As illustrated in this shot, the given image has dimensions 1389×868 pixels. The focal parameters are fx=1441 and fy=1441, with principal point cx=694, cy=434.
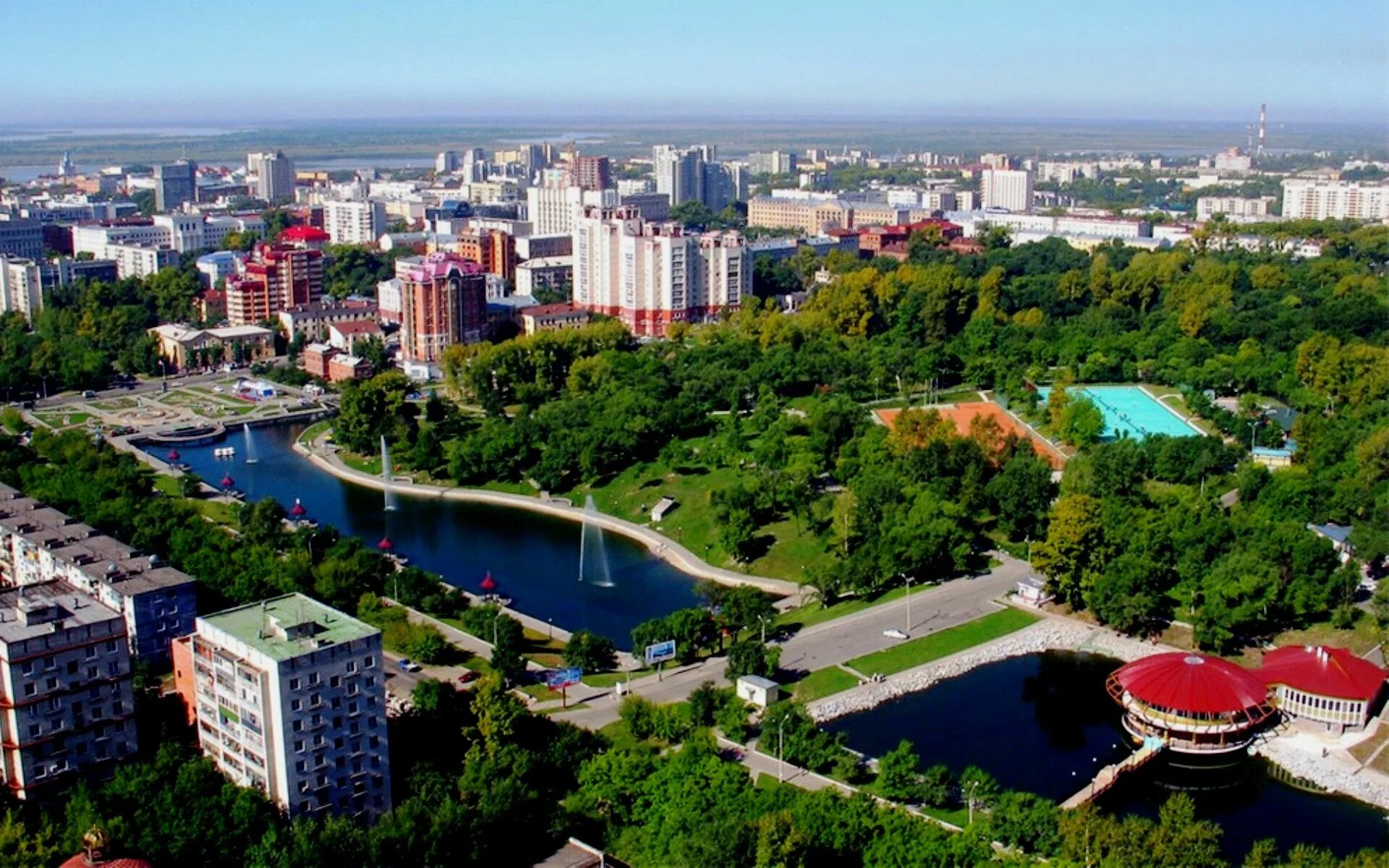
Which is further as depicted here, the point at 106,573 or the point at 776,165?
the point at 776,165

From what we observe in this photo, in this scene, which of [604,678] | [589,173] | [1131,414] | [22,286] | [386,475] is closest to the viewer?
[604,678]

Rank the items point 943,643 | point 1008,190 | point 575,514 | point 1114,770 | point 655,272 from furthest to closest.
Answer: point 1008,190 < point 655,272 < point 575,514 < point 943,643 < point 1114,770

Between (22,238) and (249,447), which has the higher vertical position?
(22,238)

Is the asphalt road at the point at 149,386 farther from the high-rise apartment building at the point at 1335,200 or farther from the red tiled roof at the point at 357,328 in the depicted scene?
the high-rise apartment building at the point at 1335,200

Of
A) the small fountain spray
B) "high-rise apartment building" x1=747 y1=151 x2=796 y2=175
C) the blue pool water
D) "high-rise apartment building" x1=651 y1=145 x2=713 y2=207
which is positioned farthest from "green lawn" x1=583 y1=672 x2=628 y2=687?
"high-rise apartment building" x1=747 y1=151 x2=796 y2=175

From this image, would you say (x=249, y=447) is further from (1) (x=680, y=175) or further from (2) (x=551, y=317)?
(1) (x=680, y=175)

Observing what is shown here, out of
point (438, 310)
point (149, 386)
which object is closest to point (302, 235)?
point (149, 386)

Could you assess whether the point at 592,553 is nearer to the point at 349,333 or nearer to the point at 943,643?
the point at 943,643

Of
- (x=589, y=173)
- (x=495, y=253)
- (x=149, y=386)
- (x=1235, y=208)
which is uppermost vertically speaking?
(x=589, y=173)

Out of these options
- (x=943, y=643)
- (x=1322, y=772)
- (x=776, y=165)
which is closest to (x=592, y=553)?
(x=943, y=643)
